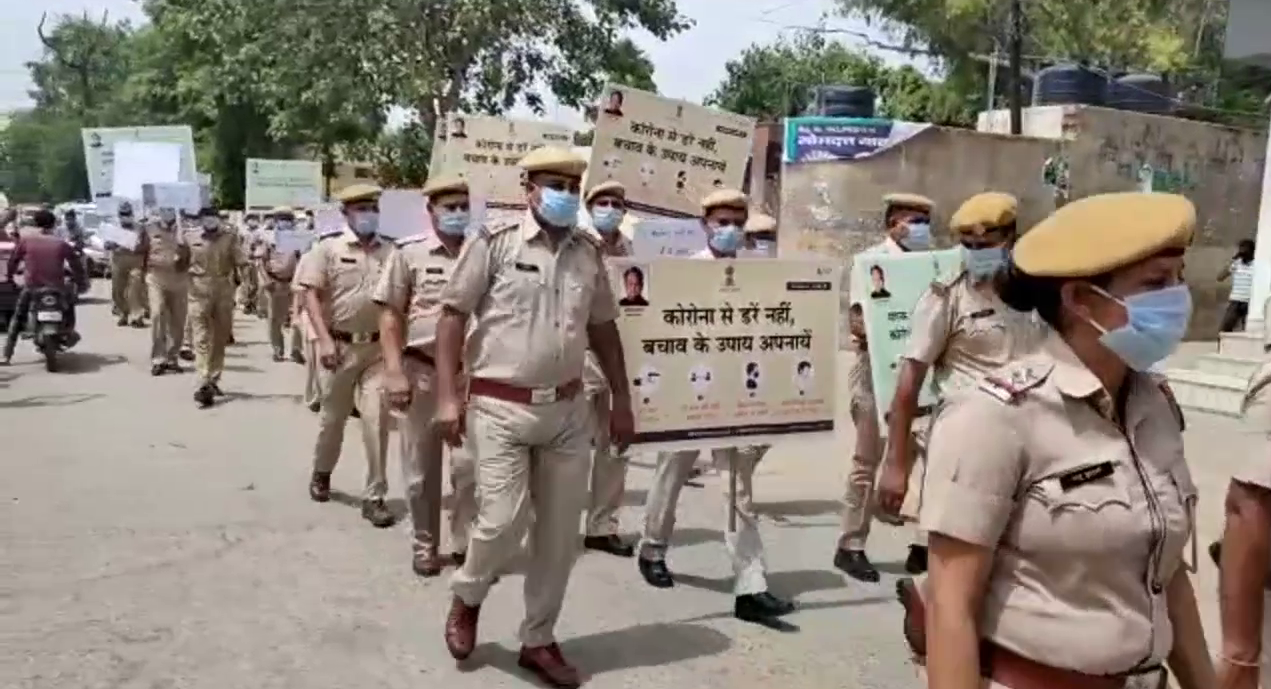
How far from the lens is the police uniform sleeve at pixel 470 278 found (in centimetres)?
488

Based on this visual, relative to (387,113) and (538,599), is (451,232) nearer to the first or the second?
(538,599)

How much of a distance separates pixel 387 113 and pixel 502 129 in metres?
14.8

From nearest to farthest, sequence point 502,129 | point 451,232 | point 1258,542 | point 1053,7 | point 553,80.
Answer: point 1258,542 < point 451,232 < point 502,129 < point 553,80 < point 1053,7

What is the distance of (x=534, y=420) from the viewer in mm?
4816

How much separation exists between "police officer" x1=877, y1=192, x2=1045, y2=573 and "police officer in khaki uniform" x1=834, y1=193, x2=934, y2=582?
849 millimetres

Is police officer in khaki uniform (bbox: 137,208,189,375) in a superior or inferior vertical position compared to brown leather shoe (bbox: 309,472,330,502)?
superior

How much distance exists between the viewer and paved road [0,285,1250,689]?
16.8ft

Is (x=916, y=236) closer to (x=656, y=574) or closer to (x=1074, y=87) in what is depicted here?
(x=656, y=574)

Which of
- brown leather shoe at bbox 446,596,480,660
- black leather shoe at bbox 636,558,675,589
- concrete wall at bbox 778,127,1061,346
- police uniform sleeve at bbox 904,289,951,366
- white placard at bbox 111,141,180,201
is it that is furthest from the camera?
white placard at bbox 111,141,180,201

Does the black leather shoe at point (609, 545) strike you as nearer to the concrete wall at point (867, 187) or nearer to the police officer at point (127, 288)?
the concrete wall at point (867, 187)

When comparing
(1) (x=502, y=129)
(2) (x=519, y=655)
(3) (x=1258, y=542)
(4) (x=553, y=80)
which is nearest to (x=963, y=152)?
(4) (x=553, y=80)

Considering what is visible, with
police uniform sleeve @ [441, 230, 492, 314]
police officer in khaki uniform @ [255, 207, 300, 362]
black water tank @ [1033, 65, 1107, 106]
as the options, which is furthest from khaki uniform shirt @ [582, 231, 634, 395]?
black water tank @ [1033, 65, 1107, 106]

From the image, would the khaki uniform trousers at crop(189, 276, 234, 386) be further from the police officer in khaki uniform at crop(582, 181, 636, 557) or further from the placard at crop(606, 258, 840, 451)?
the placard at crop(606, 258, 840, 451)

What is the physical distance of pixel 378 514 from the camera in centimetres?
748
